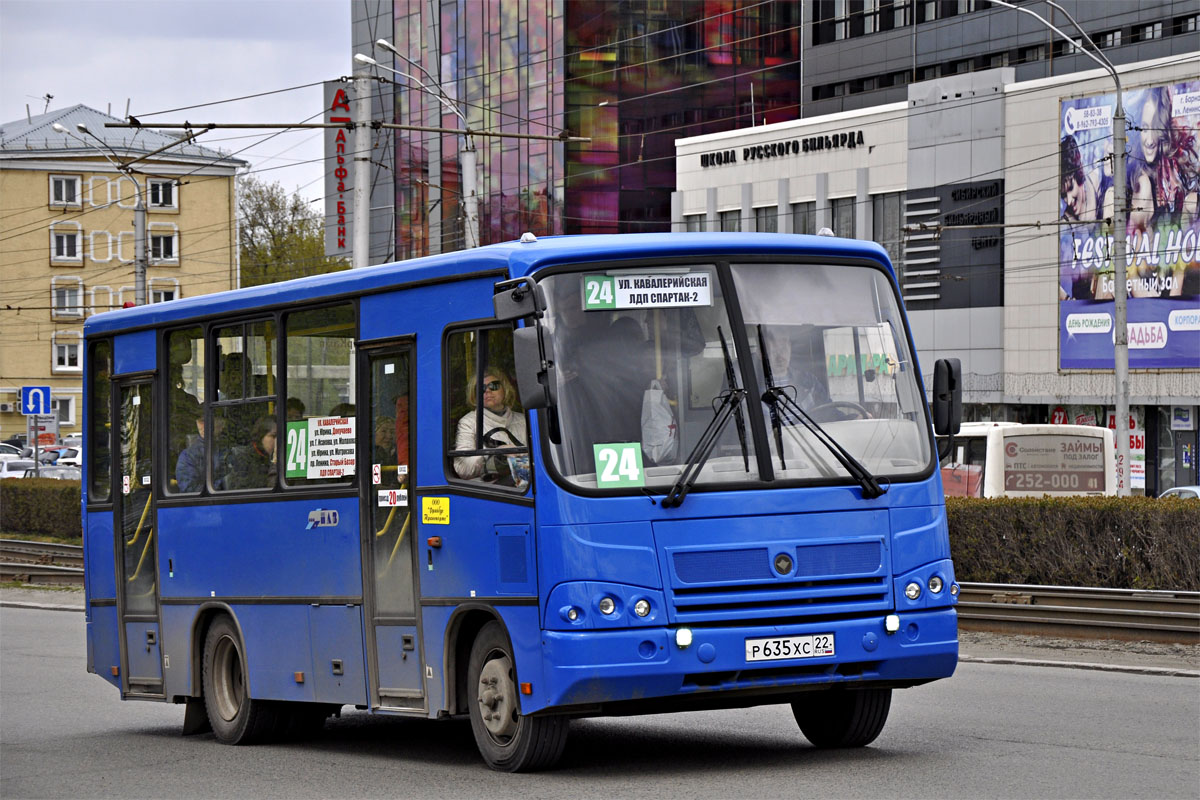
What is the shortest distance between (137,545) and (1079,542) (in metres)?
12.6

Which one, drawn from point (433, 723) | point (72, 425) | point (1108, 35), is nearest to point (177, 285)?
point (72, 425)

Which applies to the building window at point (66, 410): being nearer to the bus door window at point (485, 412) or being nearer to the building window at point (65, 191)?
the building window at point (65, 191)

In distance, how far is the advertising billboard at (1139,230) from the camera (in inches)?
1889

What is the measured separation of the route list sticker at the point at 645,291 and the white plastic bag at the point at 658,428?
1.51 ft

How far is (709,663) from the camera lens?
9.03 meters

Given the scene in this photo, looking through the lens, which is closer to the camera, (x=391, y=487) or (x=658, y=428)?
(x=658, y=428)

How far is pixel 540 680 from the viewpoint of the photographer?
9.11 m

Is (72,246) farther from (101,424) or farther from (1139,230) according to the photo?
(101,424)

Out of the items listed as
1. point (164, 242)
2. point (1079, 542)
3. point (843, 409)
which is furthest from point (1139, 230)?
point (164, 242)

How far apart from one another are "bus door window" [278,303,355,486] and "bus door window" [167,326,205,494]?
1323 mm

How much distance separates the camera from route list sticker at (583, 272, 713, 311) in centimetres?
945

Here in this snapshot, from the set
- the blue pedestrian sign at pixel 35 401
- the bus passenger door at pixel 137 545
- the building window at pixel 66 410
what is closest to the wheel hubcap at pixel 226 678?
the bus passenger door at pixel 137 545

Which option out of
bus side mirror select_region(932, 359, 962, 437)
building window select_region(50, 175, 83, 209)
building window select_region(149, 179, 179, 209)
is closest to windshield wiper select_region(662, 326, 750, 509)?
bus side mirror select_region(932, 359, 962, 437)

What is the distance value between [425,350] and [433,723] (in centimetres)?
410
